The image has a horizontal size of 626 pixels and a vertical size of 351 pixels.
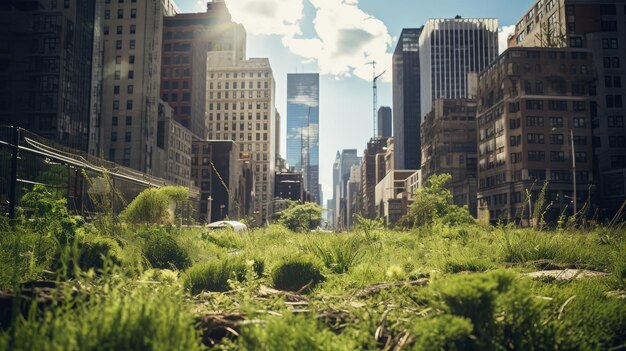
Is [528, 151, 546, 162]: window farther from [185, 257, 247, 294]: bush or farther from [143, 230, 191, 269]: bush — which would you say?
[185, 257, 247, 294]: bush

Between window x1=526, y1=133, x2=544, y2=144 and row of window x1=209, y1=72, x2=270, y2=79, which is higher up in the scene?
row of window x1=209, y1=72, x2=270, y2=79

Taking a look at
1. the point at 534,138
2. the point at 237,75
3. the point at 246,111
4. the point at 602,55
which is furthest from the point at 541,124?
the point at 237,75

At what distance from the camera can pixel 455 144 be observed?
111 meters

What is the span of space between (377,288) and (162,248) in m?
A: 4.58

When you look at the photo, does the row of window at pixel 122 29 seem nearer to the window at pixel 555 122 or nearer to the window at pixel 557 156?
the window at pixel 555 122

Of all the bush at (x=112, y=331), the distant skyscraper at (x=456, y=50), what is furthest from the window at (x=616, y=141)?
the distant skyscraper at (x=456, y=50)

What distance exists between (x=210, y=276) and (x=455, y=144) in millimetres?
112057

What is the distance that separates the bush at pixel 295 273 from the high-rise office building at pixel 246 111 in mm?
168913

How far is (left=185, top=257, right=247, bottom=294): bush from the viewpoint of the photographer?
5882 millimetres

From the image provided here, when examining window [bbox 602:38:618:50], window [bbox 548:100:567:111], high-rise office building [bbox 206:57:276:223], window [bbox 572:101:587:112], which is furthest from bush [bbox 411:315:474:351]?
high-rise office building [bbox 206:57:276:223]

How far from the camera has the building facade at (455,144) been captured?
10756cm

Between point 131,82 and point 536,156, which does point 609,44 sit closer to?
point 536,156

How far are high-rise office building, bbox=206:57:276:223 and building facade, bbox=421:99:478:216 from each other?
76.7 metres

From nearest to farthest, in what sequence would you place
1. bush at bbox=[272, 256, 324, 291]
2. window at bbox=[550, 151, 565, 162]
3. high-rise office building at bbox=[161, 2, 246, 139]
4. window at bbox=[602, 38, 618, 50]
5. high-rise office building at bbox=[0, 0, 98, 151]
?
bush at bbox=[272, 256, 324, 291] < high-rise office building at bbox=[0, 0, 98, 151] < window at bbox=[550, 151, 565, 162] < window at bbox=[602, 38, 618, 50] < high-rise office building at bbox=[161, 2, 246, 139]
